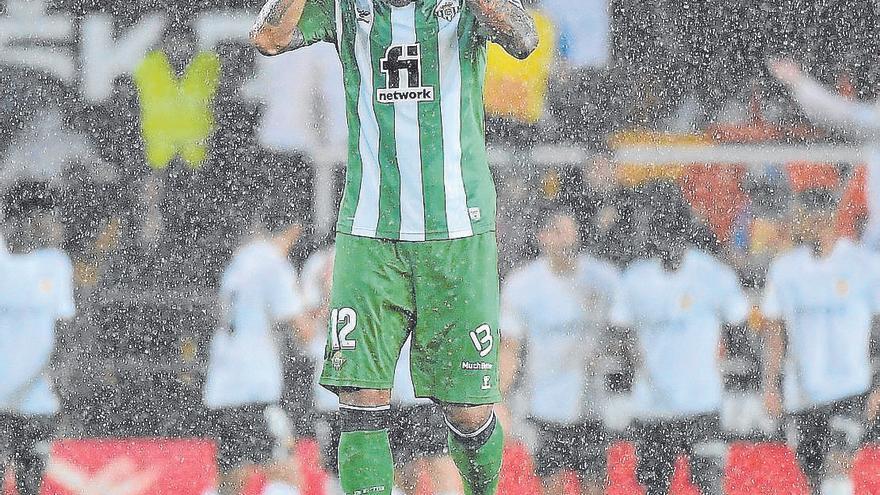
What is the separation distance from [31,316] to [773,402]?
380 cm

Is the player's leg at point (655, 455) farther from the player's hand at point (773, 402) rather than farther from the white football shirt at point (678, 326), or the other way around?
the player's hand at point (773, 402)

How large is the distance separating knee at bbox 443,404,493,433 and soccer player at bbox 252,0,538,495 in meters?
0.02

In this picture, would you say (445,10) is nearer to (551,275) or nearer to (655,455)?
(551,275)

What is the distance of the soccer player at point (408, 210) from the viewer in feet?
10.4

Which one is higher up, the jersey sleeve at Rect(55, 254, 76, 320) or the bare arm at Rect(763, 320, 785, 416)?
the jersey sleeve at Rect(55, 254, 76, 320)

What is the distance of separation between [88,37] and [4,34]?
44cm

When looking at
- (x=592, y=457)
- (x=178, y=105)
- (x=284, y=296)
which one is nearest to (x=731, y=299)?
(x=592, y=457)

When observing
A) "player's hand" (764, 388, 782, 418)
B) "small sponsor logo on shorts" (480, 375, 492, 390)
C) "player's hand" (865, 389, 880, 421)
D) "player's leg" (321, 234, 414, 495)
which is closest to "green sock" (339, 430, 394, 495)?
"player's leg" (321, 234, 414, 495)

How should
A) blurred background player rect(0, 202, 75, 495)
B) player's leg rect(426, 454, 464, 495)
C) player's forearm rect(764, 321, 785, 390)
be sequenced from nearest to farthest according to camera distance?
player's leg rect(426, 454, 464, 495) < blurred background player rect(0, 202, 75, 495) < player's forearm rect(764, 321, 785, 390)

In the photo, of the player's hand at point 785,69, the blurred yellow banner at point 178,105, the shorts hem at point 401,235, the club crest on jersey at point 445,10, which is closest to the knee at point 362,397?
the shorts hem at point 401,235

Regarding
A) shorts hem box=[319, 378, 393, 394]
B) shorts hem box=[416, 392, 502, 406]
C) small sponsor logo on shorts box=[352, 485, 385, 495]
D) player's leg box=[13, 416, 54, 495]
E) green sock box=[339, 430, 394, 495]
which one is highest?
shorts hem box=[319, 378, 393, 394]

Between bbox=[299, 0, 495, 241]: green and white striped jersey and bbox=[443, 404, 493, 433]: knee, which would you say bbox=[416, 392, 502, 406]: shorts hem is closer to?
bbox=[443, 404, 493, 433]: knee

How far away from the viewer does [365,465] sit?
3.11 meters

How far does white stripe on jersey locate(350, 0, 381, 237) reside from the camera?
322cm
